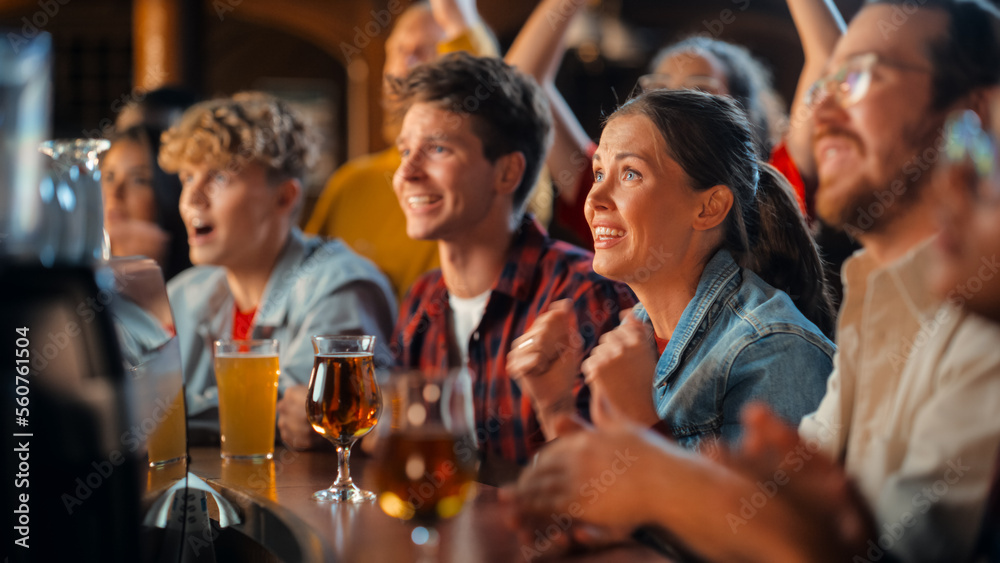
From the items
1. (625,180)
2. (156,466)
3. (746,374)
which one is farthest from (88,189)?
(746,374)

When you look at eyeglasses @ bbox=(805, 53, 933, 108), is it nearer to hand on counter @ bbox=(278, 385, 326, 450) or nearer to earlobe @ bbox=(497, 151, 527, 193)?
earlobe @ bbox=(497, 151, 527, 193)

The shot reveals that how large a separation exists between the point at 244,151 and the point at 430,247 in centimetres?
58

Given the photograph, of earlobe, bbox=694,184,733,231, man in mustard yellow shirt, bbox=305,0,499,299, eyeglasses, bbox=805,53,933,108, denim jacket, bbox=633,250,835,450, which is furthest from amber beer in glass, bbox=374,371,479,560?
man in mustard yellow shirt, bbox=305,0,499,299

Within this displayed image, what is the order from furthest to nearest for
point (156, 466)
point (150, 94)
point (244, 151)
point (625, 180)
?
1. point (150, 94)
2. point (244, 151)
3. point (625, 180)
4. point (156, 466)

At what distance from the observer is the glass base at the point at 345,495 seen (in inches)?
43.1

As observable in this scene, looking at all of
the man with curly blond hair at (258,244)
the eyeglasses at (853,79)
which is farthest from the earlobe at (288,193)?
the eyeglasses at (853,79)

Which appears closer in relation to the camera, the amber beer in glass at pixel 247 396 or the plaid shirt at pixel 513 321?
the amber beer in glass at pixel 247 396

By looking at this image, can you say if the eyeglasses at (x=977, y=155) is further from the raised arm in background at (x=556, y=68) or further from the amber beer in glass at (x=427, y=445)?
the raised arm in background at (x=556, y=68)

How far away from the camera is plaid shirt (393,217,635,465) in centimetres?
Result: 160

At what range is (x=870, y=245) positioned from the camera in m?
1.00

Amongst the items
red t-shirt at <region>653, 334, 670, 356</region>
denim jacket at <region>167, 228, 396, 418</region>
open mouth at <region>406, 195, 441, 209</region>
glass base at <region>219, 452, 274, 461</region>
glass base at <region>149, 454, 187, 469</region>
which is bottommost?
glass base at <region>219, 452, 274, 461</region>

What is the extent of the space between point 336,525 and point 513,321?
76 centimetres

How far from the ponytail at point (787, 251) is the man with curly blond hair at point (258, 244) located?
88 cm

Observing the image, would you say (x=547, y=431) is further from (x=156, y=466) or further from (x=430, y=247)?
(x=430, y=247)
